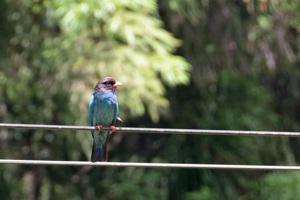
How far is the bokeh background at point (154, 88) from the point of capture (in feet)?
33.2

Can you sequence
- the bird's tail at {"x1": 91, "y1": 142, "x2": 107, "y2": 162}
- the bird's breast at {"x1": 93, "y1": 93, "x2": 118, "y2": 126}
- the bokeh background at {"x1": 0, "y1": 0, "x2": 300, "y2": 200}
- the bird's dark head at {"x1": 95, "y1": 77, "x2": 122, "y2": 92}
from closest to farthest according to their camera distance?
the bird's tail at {"x1": 91, "y1": 142, "x2": 107, "y2": 162}
the bird's breast at {"x1": 93, "y1": 93, "x2": 118, "y2": 126}
the bird's dark head at {"x1": 95, "y1": 77, "x2": 122, "y2": 92}
the bokeh background at {"x1": 0, "y1": 0, "x2": 300, "y2": 200}

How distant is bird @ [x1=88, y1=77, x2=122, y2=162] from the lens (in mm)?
7848

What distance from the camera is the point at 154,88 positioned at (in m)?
10.1

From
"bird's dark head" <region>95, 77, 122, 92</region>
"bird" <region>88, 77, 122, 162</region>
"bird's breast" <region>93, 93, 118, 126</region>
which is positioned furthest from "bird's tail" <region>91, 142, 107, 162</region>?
"bird's dark head" <region>95, 77, 122, 92</region>

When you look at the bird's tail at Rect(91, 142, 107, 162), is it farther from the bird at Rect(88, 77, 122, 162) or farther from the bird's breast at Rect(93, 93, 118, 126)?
the bird's breast at Rect(93, 93, 118, 126)

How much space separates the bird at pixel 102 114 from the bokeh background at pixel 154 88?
164 cm

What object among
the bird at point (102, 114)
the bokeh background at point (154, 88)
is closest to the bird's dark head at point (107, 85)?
the bird at point (102, 114)

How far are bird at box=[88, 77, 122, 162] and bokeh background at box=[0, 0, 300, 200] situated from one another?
1.64 meters

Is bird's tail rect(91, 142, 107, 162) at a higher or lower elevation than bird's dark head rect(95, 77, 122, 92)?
lower

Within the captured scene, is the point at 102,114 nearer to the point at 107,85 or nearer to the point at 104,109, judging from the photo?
the point at 104,109

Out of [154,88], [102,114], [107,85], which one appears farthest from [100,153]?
[154,88]

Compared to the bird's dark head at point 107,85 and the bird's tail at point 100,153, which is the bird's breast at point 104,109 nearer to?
the bird's dark head at point 107,85

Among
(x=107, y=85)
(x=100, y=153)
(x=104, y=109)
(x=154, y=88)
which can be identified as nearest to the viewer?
(x=100, y=153)

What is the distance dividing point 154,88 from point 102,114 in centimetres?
215
